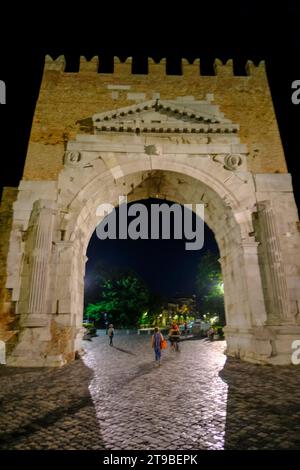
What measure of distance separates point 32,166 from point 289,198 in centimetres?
973

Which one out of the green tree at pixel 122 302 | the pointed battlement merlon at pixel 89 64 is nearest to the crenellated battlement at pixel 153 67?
the pointed battlement merlon at pixel 89 64

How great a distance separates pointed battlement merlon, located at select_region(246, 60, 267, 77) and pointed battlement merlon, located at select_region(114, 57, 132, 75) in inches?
222

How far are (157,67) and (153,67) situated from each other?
0.18 meters

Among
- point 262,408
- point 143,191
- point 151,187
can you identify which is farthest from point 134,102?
point 262,408

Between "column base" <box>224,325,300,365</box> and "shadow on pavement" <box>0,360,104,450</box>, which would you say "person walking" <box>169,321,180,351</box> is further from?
"shadow on pavement" <box>0,360,104,450</box>

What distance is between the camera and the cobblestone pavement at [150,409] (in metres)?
3.55

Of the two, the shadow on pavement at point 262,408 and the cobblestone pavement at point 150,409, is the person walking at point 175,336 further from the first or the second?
the shadow on pavement at point 262,408

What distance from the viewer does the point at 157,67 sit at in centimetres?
1308

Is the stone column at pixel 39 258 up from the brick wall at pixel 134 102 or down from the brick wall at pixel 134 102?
down

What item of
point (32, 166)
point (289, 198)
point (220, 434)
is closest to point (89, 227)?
point (32, 166)

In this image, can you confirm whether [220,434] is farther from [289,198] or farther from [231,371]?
[289,198]

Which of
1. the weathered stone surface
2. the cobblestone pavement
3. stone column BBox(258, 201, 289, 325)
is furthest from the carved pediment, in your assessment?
the cobblestone pavement

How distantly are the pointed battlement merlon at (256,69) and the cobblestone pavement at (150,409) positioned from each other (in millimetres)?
12601

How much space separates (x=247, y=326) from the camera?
955 cm
